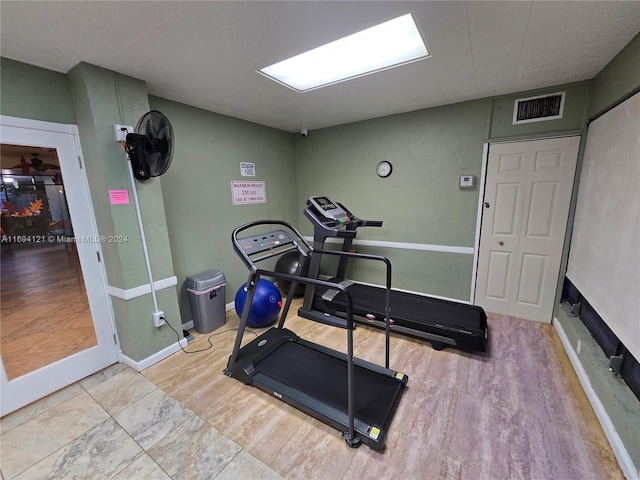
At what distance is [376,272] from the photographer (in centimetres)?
399

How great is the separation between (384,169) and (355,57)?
1.70 m

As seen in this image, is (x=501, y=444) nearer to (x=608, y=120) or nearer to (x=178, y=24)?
(x=608, y=120)

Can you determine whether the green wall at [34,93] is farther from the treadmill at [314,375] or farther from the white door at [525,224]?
the white door at [525,224]

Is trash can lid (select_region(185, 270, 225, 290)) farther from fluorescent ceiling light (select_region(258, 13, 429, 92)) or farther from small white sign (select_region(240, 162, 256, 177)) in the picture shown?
fluorescent ceiling light (select_region(258, 13, 429, 92))

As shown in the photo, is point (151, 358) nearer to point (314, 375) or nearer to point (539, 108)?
point (314, 375)

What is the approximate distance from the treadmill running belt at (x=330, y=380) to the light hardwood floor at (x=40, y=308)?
1733mm

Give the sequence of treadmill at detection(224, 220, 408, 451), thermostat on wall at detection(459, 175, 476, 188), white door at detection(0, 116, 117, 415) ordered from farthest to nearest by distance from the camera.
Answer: thermostat on wall at detection(459, 175, 476, 188)
white door at detection(0, 116, 117, 415)
treadmill at detection(224, 220, 408, 451)

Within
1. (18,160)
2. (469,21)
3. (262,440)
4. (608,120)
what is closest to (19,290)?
(18,160)

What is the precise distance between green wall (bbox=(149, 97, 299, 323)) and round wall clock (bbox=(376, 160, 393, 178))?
161cm

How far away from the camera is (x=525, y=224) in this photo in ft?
9.67

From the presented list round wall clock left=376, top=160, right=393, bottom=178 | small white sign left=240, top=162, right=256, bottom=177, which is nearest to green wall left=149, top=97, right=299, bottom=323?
small white sign left=240, top=162, right=256, bottom=177

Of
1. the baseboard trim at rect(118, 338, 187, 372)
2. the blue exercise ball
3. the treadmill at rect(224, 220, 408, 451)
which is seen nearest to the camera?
the treadmill at rect(224, 220, 408, 451)

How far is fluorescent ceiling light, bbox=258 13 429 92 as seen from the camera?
1.83 m

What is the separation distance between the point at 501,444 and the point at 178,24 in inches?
128
